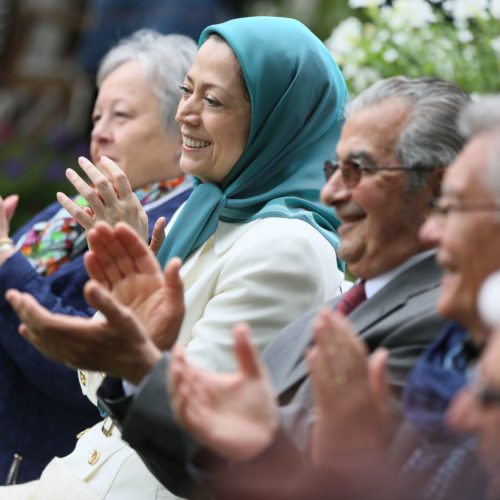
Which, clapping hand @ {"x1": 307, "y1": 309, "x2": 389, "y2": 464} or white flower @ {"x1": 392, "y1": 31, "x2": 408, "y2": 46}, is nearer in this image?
clapping hand @ {"x1": 307, "y1": 309, "x2": 389, "y2": 464}

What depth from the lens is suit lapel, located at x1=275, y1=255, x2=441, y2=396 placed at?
2.04 metres

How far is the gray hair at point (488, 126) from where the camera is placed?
4.88 ft

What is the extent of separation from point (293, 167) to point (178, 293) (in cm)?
108

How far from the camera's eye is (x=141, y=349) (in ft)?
5.93

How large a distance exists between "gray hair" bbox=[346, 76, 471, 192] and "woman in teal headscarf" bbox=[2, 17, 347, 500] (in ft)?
1.74

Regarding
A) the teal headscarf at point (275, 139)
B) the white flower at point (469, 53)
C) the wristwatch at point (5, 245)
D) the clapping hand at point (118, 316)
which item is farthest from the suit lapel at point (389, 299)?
the white flower at point (469, 53)

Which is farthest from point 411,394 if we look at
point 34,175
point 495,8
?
point 34,175

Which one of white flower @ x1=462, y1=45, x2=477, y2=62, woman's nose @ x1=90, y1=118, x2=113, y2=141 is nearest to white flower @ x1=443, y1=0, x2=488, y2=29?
white flower @ x1=462, y1=45, x2=477, y2=62

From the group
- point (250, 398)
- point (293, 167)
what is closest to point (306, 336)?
point (250, 398)

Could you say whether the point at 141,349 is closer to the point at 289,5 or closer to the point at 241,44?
the point at 241,44

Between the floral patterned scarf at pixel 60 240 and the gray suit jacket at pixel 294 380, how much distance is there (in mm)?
1478

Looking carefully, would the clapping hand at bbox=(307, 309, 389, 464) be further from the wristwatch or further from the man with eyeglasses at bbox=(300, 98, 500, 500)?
the wristwatch

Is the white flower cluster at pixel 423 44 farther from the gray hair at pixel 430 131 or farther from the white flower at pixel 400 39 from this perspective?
the gray hair at pixel 430 131

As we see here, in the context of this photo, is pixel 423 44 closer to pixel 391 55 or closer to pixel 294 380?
pixel 391 55
